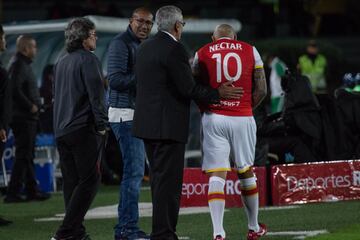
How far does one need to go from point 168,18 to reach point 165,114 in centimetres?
82

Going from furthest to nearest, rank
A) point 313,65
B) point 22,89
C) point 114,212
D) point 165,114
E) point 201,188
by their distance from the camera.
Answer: point 313,65 → point 22,89 → point 114,212 → point 201,188 → point 165,114

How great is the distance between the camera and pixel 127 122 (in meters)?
10.9

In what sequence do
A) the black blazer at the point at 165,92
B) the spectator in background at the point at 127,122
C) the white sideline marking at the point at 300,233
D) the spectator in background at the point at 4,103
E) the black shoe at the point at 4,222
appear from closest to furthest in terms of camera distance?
1. the black blazer at the point at 165,92
2. the spectator in background at the point at 127,122
3. the white sideline marking at the point at 300,233
4. the spectator in background at the point at 4,103
5. the black shoe at the point at 4,222

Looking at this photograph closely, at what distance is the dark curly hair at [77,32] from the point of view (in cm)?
1081

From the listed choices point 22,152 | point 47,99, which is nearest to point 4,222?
A: point 22,152

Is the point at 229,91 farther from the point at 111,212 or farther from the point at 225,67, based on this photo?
the point at 111,212

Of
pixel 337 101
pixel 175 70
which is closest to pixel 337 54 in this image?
pixel 337 101

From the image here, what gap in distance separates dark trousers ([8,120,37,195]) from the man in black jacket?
462 cm

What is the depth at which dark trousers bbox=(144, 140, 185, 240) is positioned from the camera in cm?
1015

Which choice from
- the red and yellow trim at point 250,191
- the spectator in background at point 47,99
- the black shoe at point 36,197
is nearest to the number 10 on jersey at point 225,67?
the red and yellow trim at point 250,191

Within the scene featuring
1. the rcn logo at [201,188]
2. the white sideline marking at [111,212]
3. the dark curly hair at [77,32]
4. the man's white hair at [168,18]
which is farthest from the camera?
the rcn logo at [201,188]

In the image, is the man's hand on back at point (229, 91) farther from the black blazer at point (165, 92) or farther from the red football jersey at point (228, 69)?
the black blazer at point (165, 92)

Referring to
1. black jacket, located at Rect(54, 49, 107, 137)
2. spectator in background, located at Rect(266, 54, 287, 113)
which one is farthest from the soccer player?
spectator in background, located at Rect(266, 54, 287, 113)

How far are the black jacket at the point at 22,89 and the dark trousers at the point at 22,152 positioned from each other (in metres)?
0.11
